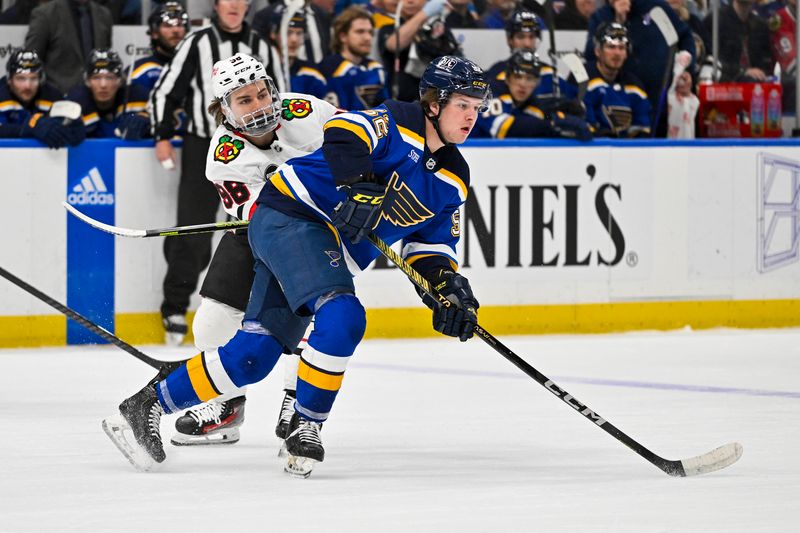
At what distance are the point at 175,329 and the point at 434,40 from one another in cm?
200

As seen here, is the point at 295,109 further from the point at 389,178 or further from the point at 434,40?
the point at 434,40

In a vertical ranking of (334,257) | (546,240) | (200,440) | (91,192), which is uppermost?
(334,257)

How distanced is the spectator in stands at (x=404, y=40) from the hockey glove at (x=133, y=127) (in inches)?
53.8

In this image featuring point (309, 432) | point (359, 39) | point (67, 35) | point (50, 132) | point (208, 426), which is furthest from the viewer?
point (359, 39)

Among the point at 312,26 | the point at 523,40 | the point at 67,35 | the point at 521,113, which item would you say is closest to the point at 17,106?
the point at 67,35

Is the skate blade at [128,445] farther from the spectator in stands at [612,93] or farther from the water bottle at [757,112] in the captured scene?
the water bottle at [757,112]

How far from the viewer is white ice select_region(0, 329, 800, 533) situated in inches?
126

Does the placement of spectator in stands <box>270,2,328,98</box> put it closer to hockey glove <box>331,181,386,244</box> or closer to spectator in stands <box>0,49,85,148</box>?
spectator in stands <box>0,49,85,148</box>

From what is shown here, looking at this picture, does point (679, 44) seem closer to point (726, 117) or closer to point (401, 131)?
point (726, 117)

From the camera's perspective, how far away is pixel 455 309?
150 inches

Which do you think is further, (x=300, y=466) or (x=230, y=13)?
(x=230, y=13)

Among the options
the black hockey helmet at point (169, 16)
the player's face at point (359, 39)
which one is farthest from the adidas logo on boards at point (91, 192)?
the player's face at point (359, 39)

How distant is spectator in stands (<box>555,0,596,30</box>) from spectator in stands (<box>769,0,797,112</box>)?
1.01m

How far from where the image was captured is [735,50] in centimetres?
796
